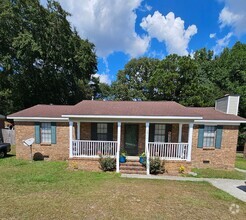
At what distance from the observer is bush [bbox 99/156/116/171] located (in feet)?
29.2

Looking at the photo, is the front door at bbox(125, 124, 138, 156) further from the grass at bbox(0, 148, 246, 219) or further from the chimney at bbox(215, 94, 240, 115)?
the chimney at bbox(215, 94, 240, 115)

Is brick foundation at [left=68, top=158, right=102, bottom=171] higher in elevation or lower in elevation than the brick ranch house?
lower

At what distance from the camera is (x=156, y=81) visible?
24828 mm

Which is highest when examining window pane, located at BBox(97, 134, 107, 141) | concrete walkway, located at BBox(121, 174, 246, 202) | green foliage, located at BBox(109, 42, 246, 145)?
green foliage, located at BBox(109, 42, 246, 145)

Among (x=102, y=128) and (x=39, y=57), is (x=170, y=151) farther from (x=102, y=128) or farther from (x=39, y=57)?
(x=39, y=57)

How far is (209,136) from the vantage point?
34.8 ft

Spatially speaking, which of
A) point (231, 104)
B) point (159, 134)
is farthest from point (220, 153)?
point (159, 134)

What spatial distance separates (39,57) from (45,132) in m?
13.3

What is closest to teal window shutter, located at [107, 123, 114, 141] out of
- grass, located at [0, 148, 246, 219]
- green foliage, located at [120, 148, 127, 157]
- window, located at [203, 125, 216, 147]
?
green foliage, located at [120, 148, 127, 157]

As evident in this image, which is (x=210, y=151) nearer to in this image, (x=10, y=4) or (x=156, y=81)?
(x=156, y=81)

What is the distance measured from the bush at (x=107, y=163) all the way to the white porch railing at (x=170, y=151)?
7.26 ft

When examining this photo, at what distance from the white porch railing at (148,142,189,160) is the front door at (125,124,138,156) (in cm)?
115

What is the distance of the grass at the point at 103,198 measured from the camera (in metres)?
4.86

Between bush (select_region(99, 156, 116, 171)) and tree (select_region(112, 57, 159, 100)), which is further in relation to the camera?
tree (select_region(112, 57, 159, 100))
